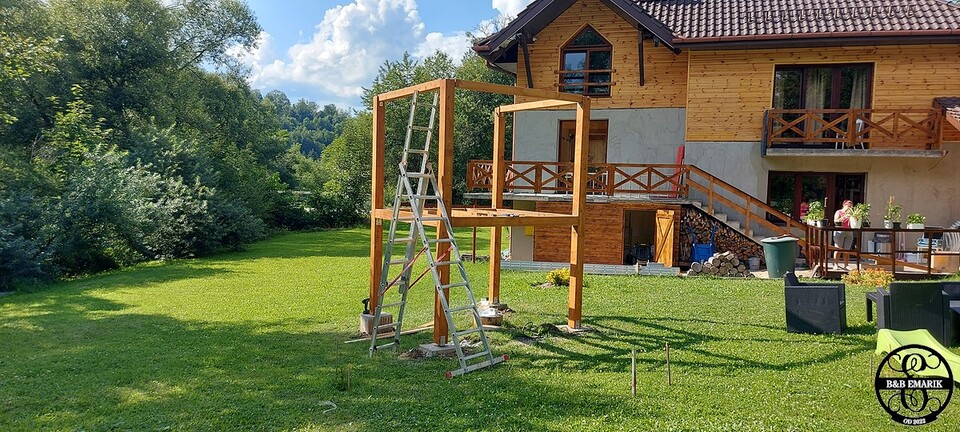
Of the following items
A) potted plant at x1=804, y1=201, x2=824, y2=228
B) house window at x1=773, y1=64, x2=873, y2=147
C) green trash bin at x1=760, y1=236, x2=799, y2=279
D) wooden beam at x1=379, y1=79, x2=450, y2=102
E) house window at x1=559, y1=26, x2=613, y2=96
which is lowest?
green trash bin at x1=760, y1=236, x2=799, y2=279

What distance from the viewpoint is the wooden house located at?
1554 centimetres

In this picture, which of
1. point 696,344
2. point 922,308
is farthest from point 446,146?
point 922,308

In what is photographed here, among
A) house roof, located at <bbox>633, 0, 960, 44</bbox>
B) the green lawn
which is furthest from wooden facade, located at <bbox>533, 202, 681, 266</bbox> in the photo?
the green lawn

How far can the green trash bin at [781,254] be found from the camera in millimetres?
13414

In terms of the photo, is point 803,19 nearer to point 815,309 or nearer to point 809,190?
point 809,190

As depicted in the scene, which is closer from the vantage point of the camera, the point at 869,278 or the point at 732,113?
the point at 869,278

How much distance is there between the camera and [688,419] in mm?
5035

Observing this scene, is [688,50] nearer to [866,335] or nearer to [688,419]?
[866,335]

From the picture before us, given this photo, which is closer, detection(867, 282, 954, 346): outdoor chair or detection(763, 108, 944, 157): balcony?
detection(867, 282, 954, 346): outdoor chair

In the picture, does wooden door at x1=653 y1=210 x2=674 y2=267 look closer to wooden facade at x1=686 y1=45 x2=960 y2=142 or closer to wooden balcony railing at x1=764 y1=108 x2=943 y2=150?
Result: wooden facade at x1=686 y1=45 x2=960 y2=142

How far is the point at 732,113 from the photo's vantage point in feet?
54.9

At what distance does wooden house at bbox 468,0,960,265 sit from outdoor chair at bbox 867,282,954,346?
26.9 feet

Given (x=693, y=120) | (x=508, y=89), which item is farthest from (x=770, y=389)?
(x=693, y=120)

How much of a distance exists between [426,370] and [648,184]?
11.4m
